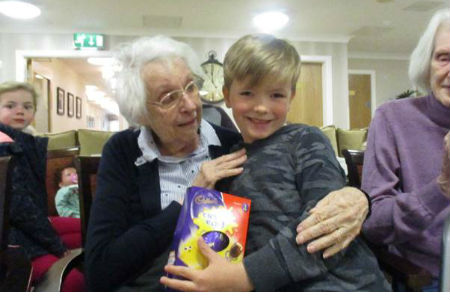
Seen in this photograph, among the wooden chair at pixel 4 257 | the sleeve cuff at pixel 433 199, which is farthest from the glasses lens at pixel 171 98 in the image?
the sleeve cuff at pixel 433 199

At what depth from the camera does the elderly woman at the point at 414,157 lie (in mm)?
924

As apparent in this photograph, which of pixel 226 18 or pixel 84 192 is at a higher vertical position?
pixel 226 18

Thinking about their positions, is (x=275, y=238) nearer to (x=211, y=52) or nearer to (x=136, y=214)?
(x=136, y=214)

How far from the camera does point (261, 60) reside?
854mm

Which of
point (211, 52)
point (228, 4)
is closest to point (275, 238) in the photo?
point (228, 4)

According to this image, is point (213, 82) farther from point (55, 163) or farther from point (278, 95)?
point (278, 95)

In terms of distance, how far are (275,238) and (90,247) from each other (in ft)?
1.55

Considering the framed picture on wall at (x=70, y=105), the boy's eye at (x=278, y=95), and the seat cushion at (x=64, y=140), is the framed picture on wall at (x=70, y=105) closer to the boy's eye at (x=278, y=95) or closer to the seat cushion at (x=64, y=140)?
the seat cushion at (x=64, y=140)

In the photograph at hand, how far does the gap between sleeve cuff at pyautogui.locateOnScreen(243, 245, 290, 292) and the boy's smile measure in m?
0.31

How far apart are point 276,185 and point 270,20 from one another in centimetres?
482

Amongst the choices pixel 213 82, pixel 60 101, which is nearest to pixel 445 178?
pixel 213 82

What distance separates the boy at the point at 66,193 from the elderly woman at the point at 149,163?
89 centimetres

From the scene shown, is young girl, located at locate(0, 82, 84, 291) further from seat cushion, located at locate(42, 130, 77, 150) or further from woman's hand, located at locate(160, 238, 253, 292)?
seat cushion, located at locate(42, 130, 77, 150)

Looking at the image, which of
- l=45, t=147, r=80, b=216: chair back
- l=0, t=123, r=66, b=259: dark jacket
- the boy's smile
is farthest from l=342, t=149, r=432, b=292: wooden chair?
l=45, t=147, r=80, b=216: chair back
